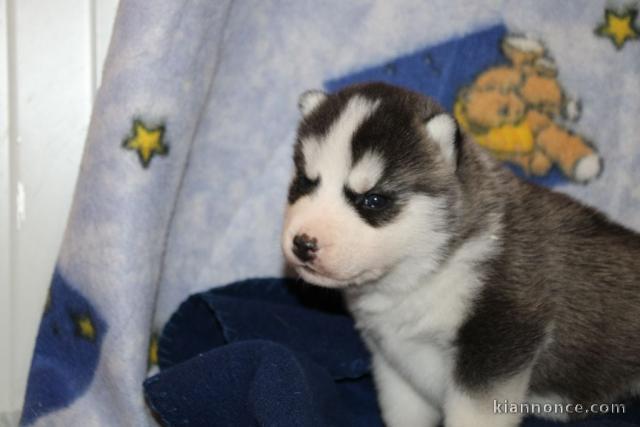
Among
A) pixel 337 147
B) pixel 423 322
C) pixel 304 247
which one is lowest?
pixel 423 322

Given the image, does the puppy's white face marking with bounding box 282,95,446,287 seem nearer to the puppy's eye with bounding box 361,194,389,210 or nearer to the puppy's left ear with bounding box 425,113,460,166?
the puppy's eye with bounding box 361,194,389,210

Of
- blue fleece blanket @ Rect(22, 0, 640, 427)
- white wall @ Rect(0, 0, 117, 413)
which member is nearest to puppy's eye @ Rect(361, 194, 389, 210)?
blue fleece blanket @ Rect(22, 0, 640, 427)

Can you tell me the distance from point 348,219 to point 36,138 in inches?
56.0

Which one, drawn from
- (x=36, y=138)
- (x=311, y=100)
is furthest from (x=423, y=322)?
(x=36, y=138)

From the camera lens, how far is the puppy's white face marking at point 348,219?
2281 mm

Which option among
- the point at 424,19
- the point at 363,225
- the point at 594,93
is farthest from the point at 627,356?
the point at 424,19

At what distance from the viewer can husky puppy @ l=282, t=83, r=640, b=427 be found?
2.38m

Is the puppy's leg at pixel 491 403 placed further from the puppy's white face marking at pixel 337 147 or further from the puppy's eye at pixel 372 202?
the puppy's white face marking at pixel 337 147

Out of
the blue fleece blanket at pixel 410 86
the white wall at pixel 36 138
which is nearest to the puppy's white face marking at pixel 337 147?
the blue fleece blanket at pixel 410 86

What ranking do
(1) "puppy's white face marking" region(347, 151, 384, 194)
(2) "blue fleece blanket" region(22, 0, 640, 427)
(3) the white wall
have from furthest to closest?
(2) "blue fleece blanket" region(22, 0, 640, 427) → (3) the white wall → (1) "puppy's white face marking" region(347, 151, 384, 194)

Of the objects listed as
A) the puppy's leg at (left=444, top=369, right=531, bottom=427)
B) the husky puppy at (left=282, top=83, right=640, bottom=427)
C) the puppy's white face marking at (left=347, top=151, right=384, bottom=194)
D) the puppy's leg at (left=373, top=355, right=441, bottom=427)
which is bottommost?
the puppy's leg at (left=373, top=355, right=441, bottom=427)

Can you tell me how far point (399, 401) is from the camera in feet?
9.22

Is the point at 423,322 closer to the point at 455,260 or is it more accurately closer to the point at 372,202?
the point at 455,260

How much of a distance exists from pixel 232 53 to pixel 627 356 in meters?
1.71
